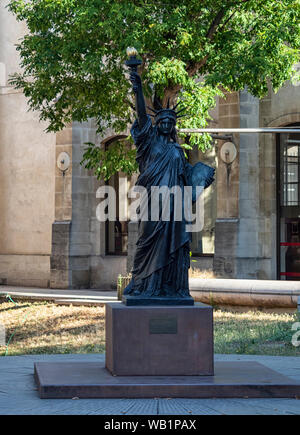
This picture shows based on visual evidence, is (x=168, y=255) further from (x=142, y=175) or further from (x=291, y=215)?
(x=291, y=215)

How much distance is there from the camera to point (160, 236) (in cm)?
859

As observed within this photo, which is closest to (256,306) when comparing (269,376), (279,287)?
(279,287)

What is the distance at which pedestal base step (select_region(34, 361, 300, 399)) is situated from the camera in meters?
7.62

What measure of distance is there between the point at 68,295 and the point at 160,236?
1512 cm

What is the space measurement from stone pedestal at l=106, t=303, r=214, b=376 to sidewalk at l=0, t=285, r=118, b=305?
12642 mm

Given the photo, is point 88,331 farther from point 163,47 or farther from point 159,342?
point 159,342

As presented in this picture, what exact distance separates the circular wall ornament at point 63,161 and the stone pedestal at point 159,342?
18.7 m

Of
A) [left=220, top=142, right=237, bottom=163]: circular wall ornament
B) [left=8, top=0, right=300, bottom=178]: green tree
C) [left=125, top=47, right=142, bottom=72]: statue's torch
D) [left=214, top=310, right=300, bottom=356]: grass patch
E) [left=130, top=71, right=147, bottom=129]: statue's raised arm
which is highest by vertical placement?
[left=8, top=0, right=300, bottom=178]: green tree

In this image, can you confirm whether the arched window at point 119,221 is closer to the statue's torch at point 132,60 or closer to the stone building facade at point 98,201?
the stone building facade at point 98,201

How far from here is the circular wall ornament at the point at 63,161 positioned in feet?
87.2

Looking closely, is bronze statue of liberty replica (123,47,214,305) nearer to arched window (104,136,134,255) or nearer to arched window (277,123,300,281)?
arched window (277,123,300,281)

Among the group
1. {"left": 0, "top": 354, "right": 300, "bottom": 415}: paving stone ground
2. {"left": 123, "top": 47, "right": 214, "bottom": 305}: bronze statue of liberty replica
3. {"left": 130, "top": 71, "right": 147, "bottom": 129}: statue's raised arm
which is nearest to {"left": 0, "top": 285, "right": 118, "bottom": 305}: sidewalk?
{"left": 123, "top": 47, "right": 214, "bottom": 305}: bronze statue of liberty replica

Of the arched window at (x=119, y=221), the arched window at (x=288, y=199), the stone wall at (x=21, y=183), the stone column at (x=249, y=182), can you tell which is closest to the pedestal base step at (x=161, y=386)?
the stone column at (x=249, y=182)

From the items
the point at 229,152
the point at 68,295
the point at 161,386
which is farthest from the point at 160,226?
the point at 68,295
